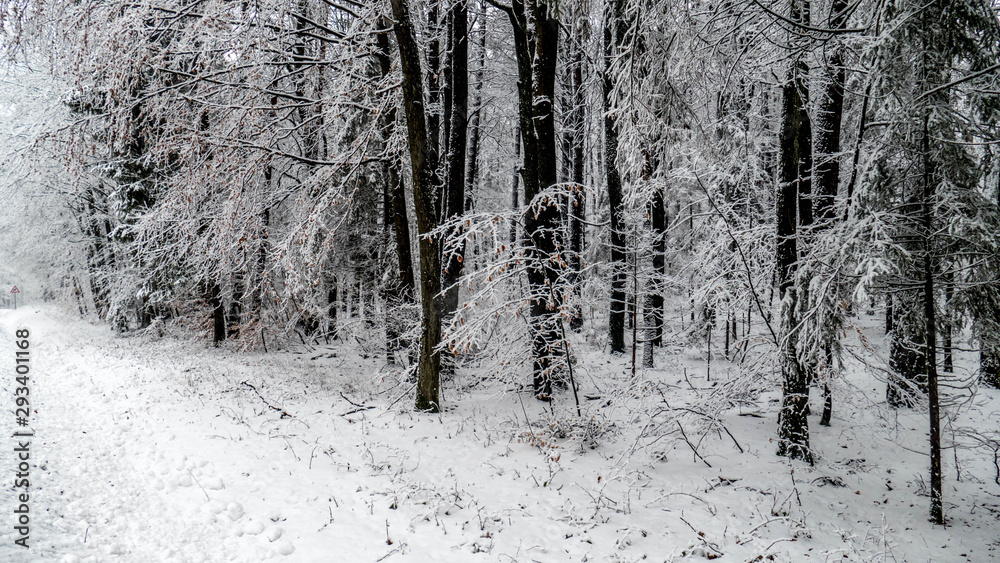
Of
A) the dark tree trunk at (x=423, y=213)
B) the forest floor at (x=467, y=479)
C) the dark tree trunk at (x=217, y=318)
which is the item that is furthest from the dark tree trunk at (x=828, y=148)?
the dark tree trunk at (x=217, y=318)

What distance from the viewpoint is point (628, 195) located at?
773 cm

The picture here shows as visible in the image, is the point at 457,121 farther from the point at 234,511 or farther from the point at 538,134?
the point at 234,511

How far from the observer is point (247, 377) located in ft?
32.6

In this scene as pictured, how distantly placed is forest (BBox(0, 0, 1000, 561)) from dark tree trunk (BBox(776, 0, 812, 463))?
0.04 meters

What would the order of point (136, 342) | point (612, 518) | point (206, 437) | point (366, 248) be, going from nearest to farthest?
1. point (612, 518)
2. point (206, 437)
3. point (366, 248)
4. point (136, 342)

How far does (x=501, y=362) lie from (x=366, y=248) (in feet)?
19.9

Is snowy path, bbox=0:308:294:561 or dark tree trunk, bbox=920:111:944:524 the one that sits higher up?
dark tree trunk, bbox=920:111:944:524

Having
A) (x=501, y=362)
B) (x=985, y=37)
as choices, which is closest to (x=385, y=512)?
(x=501, y=362)

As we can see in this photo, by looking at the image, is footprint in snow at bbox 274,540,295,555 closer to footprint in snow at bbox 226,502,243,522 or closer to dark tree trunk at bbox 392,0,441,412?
footprint in snow at bbox 226,502,243,522

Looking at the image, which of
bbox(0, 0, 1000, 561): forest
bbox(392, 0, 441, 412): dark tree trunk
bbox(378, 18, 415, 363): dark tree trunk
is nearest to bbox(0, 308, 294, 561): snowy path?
bbox(0, 0, 1000, 561): forest

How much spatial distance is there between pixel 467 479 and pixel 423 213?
4.02 metres

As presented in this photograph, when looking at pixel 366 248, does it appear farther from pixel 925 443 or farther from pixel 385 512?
pixel 925 443

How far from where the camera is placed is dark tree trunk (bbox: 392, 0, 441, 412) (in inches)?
279

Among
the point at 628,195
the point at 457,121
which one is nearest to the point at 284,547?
the point at 628,195
